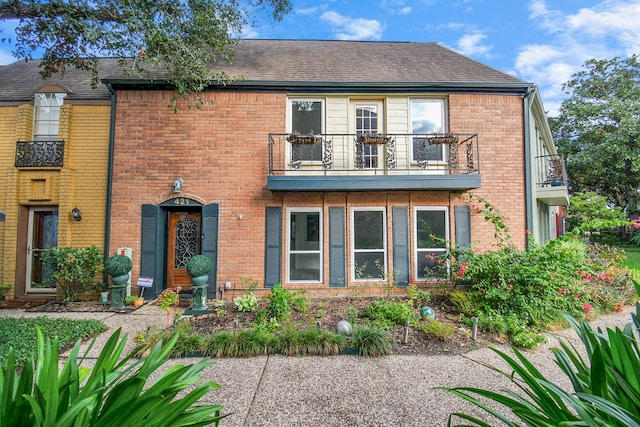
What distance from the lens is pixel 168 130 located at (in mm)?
7387

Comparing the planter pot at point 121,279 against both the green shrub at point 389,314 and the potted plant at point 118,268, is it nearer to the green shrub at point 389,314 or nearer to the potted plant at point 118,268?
the potted plant at point 118,268

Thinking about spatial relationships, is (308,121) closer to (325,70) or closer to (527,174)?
(325,70)

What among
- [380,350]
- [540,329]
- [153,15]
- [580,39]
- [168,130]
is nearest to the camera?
[380,350]

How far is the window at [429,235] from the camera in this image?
7465 millimetres

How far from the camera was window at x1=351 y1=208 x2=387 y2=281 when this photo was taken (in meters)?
7.46

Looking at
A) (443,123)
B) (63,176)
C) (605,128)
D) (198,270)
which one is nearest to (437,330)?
(198,270)

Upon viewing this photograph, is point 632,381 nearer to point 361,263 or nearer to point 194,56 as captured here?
point 361,263

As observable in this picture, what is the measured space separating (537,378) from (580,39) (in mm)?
17744

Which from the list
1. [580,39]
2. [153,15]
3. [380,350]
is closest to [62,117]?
[153,15]

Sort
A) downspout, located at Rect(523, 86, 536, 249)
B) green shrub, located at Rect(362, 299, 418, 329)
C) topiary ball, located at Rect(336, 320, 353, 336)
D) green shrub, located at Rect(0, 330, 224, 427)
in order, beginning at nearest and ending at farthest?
green shrub, located at Rect(0, 330, 224, 427)
topiary ball, located at Rect(336, 320, 353, 336)
green shrub, located at Rect(362, 299, 418, 329)
downspout, located at Rect(523, 86, 536, 249)

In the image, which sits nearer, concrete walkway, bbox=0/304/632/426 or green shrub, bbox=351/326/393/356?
concrete walkway, bbox=0/304/632/426

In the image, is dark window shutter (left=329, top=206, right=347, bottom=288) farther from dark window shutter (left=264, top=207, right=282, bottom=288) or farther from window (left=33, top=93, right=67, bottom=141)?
window (left=33, top=93, right=67, bottom=141)

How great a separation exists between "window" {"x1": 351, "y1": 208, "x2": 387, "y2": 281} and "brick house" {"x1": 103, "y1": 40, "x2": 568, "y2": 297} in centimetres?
4

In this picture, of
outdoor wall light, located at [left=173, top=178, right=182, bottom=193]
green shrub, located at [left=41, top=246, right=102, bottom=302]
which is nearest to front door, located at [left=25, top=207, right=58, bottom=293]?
→ green shrub, located at [left=41, top=246, right=102, bottom=302]
